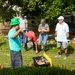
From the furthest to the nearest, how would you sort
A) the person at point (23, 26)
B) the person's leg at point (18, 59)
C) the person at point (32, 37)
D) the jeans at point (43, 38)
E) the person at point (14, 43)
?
the person at point (23, 26), the jeans at point (43, 38), the person at point (32, 37), the person's leg at point (18, 59), the person at point (14, 43)

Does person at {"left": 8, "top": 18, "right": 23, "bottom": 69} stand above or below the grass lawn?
above

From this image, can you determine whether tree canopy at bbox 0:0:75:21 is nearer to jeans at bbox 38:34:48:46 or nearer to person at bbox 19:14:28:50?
person at bbox 19:14:28:50

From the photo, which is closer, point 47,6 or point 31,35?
point 31,35

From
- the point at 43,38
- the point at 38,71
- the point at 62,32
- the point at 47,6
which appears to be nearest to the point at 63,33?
the point at 62,32

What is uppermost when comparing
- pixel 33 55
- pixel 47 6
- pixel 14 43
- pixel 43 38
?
pixel 47 6

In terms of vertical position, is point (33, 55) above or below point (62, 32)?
below

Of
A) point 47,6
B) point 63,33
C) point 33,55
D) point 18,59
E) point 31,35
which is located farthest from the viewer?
point 47,6

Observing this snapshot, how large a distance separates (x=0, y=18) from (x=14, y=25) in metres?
7.99

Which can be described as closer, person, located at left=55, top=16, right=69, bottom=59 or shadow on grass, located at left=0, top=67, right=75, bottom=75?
shadow on grass, located at left=0, top=67, right=75, bottom=75

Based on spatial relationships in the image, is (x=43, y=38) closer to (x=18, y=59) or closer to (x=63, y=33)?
(x=63, y=33)

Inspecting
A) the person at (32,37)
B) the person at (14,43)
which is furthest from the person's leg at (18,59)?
the person at (32,37)

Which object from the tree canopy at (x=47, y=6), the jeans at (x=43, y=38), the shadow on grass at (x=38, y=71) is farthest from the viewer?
the tree canopy at (x=47, y=6)

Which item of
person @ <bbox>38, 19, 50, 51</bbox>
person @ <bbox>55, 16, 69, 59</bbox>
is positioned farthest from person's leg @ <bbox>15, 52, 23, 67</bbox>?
person @ <bbox>38, 19, 50, 51</bbox>

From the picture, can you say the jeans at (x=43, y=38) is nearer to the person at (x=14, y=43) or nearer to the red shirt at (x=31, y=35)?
the red shirt at (x=31, y=35)
